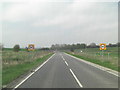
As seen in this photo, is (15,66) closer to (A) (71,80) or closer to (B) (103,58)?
(A) (71,80)

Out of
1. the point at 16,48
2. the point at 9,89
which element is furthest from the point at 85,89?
the point at 16,48

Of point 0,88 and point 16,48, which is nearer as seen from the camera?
point 0,88

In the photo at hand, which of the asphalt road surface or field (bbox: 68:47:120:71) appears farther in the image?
field (bbox: 68:47:120:71)

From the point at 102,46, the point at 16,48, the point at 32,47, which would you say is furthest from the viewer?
the point at 16,48

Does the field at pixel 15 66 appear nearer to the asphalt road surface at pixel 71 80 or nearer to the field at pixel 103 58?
the asphalt road surface at pixel 71 80

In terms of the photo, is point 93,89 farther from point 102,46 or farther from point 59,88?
point 102,46

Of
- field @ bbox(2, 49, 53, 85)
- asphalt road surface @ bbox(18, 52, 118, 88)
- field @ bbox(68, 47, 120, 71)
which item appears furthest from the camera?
field @ bbox(68, 47, 120, 71)

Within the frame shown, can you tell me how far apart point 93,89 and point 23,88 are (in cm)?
342

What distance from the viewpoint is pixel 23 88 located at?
28.8 feet

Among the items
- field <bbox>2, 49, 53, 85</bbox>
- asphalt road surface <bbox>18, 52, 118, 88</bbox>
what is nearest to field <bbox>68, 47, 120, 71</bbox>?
asphalt road surface <bbox>18, 52, 118, 88</bbox>

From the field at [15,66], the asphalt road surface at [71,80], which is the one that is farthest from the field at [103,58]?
the field at [15,66]

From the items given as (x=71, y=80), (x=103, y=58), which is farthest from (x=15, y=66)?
(x=103, y=58)

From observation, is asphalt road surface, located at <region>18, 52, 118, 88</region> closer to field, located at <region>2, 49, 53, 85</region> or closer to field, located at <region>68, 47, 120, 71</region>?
field, located at <region>2, 49, 53, 85</region>

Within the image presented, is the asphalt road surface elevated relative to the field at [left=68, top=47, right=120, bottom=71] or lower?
elevated
